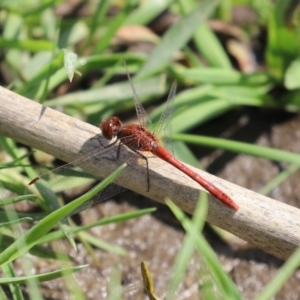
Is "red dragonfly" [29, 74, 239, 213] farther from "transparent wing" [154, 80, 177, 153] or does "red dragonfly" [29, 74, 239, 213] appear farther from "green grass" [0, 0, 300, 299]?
"green grass" [0, 0, 300, 299]

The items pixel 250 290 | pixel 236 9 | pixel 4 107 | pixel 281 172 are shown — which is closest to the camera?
pixel 4 107

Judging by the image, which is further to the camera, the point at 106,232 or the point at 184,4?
the point at 184,4

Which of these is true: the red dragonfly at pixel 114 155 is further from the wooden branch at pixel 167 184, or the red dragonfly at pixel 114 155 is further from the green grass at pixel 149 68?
the green grass at pixel 149 68

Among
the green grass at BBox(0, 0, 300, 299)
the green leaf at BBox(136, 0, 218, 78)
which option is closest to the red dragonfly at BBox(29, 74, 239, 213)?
the green grass at BBox(0, 0, 300, 299)

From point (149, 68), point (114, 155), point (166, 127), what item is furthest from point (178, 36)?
point (114, 155)

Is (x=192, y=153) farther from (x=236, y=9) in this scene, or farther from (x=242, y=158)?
(x=236, y=9)

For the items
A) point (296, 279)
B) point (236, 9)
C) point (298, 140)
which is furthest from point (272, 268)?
point (236, 9)

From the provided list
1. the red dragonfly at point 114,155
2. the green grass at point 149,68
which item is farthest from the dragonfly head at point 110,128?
the green grass at point 149,68
